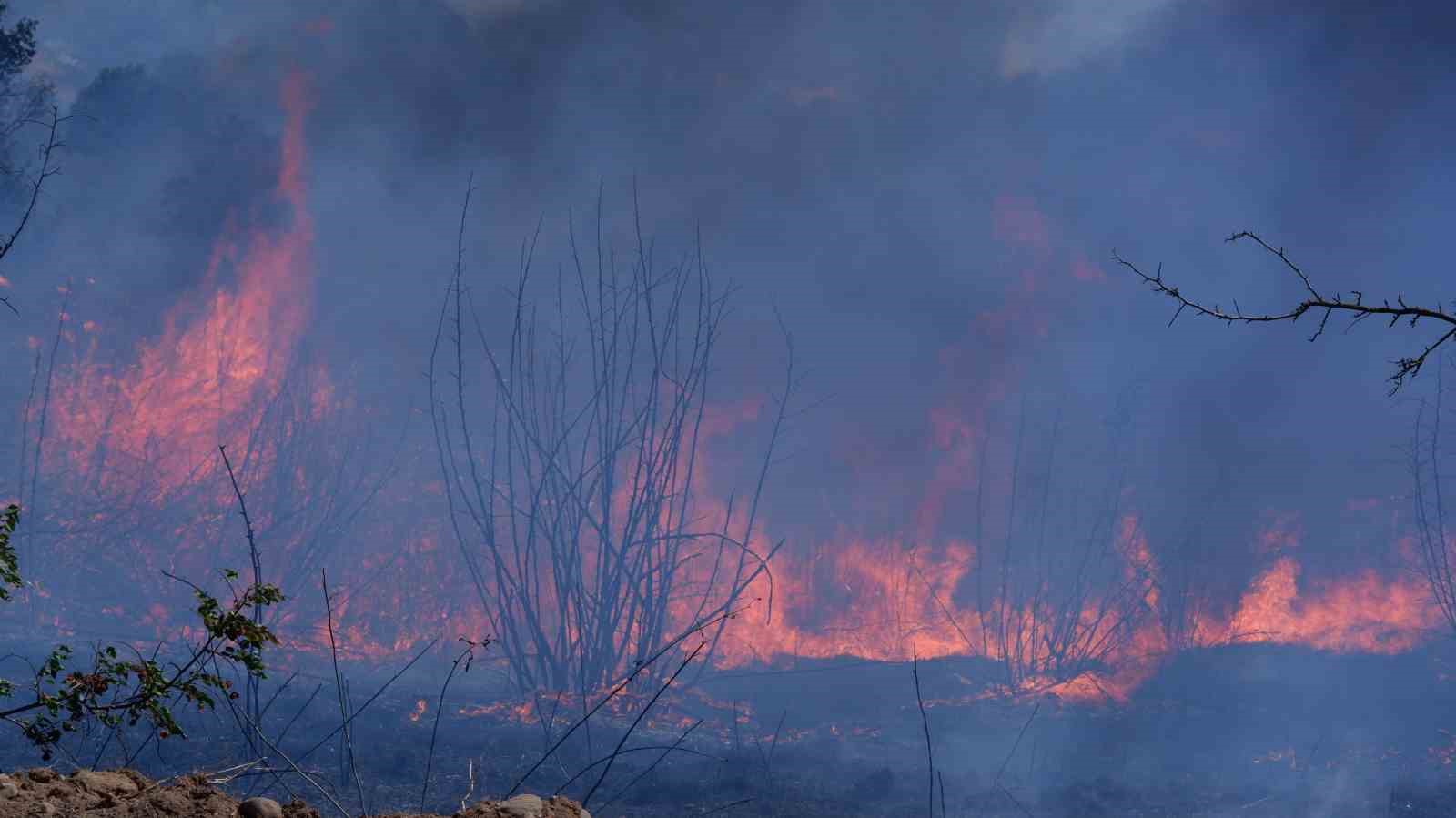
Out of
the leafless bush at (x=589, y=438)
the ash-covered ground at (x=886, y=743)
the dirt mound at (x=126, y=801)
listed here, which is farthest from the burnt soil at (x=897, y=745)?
the dirt mound at (x=126, y=801)

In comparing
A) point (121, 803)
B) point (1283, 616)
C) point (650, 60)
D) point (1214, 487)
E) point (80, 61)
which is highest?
point (80, 61)

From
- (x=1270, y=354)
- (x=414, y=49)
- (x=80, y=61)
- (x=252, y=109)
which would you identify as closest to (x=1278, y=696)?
(x=1270, y=354)

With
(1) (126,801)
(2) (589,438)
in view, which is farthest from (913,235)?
(1) (126,801)

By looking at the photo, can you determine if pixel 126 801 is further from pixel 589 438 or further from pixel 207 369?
pixel 207 369

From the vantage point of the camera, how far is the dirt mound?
10.7 ft

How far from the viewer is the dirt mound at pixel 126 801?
3252mm

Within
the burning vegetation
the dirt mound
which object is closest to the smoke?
the burning vegetation

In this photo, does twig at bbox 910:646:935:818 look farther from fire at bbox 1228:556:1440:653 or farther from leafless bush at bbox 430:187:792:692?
fire at bbox 1228:556:1440:653

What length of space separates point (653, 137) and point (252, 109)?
7.78 meters

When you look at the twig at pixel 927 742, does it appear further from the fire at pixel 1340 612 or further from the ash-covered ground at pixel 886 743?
the fire at pixel 1340 612

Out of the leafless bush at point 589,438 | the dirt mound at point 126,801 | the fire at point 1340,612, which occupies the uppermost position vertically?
the leafless bush at point 589,438

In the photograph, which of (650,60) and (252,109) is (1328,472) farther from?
(252,109)

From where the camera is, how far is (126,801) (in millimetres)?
3355

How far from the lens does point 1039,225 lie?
1647 centimetres
